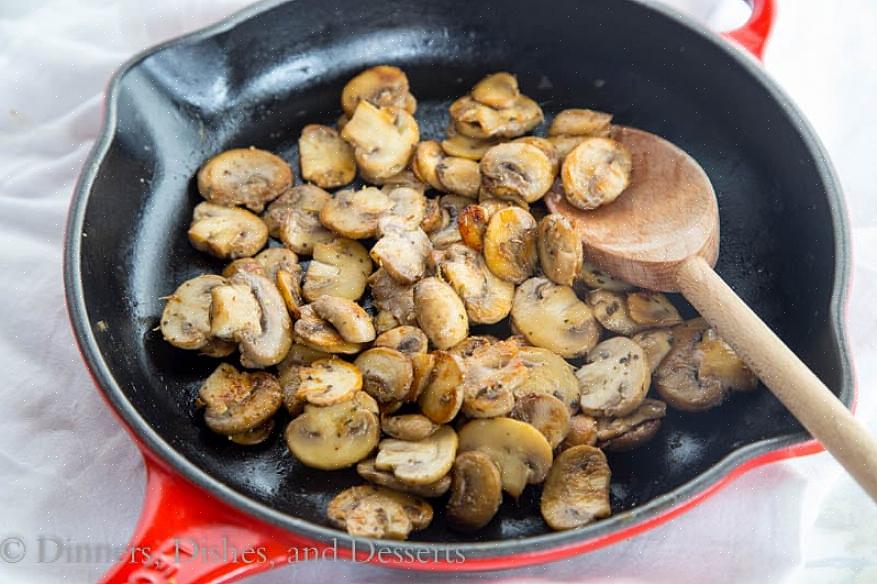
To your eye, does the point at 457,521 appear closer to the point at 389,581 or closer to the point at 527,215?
the point at 389,581

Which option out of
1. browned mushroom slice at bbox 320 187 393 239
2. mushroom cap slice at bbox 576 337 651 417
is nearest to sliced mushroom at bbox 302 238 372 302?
browned mushroom slice at bbox 320 187 393 239

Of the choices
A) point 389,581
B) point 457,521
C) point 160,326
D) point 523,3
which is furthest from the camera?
point 523,3

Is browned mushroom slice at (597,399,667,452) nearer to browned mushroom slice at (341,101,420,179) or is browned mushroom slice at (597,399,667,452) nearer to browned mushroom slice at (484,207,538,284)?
browned mushroom slice at (484,207,538,284)

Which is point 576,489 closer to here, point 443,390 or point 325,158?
point 443,390

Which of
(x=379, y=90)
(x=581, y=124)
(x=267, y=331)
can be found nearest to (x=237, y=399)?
(x=267, y=331)

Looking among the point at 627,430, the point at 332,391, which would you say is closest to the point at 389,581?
the point at 332,391

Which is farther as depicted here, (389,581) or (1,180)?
(1,180)

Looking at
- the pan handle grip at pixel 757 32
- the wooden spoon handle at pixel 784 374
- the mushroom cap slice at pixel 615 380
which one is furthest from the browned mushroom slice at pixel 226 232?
the pan handle grip at pixel 757 32
